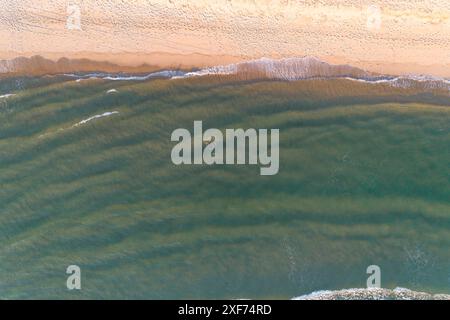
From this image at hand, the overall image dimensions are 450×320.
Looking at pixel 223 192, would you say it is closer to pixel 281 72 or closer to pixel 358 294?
pixel 281 72

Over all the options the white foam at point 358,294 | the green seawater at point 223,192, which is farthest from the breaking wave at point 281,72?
the white foam at point 358,294

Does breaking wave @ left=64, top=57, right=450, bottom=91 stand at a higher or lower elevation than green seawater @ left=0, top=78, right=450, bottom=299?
higher

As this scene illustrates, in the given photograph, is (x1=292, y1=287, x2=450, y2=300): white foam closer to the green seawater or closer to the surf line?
the green seawater

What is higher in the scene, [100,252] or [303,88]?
[303,88]

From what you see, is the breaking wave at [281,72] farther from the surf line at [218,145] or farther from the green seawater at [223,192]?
the surf line at [218,145]

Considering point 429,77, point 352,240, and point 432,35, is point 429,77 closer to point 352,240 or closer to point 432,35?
point 432,35

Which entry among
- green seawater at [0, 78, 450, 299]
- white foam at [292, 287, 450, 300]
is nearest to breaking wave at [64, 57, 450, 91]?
green seawater at [0, 78, 450, 299]
